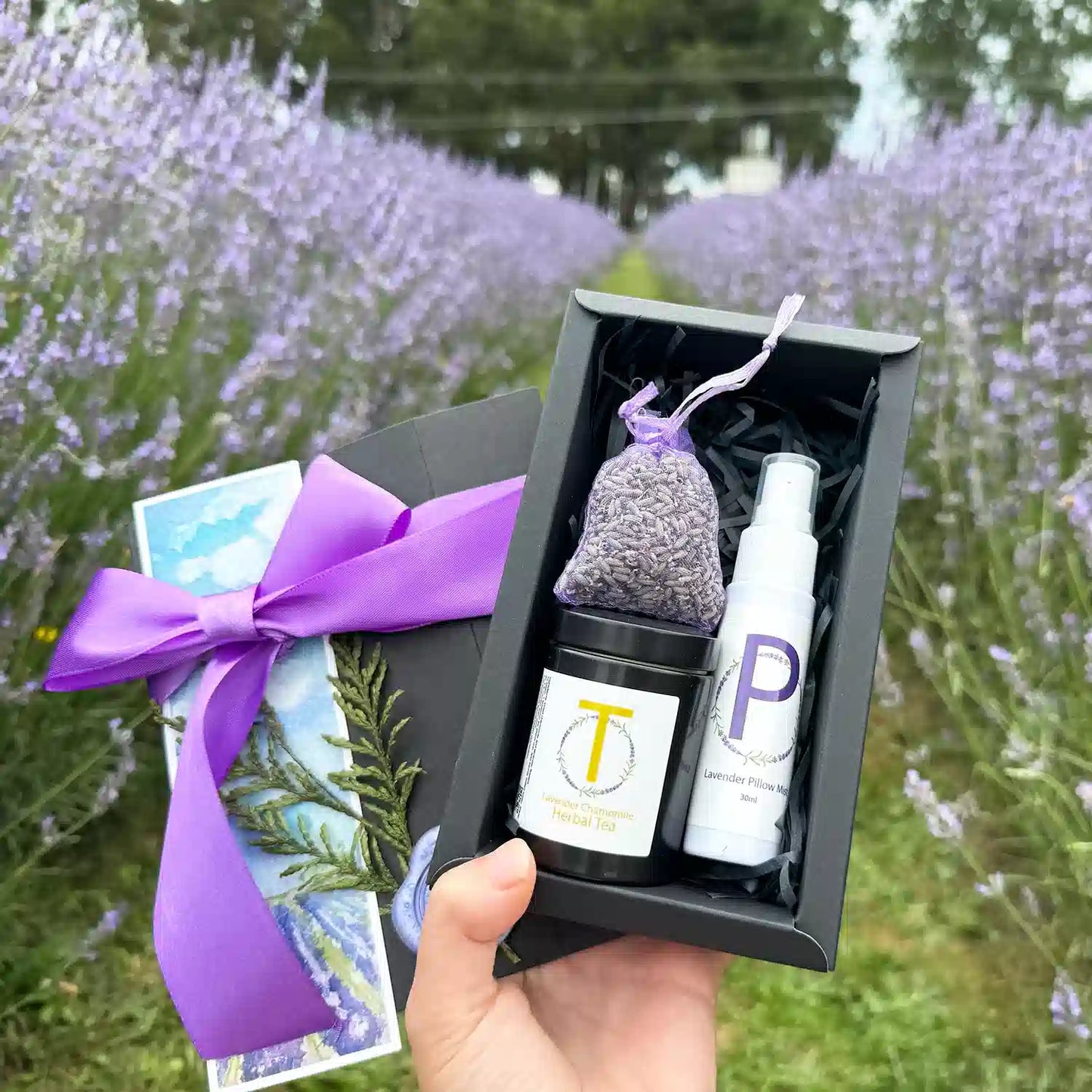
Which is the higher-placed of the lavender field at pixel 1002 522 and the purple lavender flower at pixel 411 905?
the lavender field at pixel 1002 522

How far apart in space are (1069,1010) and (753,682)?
749mm

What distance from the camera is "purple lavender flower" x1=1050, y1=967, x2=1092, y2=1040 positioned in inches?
43.7

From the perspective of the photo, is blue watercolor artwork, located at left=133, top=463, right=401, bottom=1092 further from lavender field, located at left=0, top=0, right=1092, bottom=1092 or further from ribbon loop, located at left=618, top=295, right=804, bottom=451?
ribbon loop, located at left=618, top=295, right=804, bottom=451

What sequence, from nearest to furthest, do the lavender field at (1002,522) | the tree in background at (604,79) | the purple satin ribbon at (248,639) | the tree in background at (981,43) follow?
the purple satin ribbon at (248,639)
the lavender field at (1002,522)
the tree in background at (981,43)
the tree in background at (604,79)

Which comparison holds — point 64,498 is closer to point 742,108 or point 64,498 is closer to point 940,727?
point 940,727

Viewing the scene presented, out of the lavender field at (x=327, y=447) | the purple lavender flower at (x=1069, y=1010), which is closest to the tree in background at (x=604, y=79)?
the lavender field at (x=327, y=447)

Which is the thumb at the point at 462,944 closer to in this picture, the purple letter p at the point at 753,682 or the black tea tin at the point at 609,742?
the black tea tin at the point at 609,742

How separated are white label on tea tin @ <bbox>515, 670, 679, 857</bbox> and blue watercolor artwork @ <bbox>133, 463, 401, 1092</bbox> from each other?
263 mm

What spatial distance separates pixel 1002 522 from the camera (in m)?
1.75

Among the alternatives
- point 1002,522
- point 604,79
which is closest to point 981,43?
point 604,79

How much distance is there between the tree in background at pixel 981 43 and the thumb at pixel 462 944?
19.3 m

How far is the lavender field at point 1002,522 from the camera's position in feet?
4.47

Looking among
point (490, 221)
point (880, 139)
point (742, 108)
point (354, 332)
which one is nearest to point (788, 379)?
point (354, 332)

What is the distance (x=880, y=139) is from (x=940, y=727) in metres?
2.03
